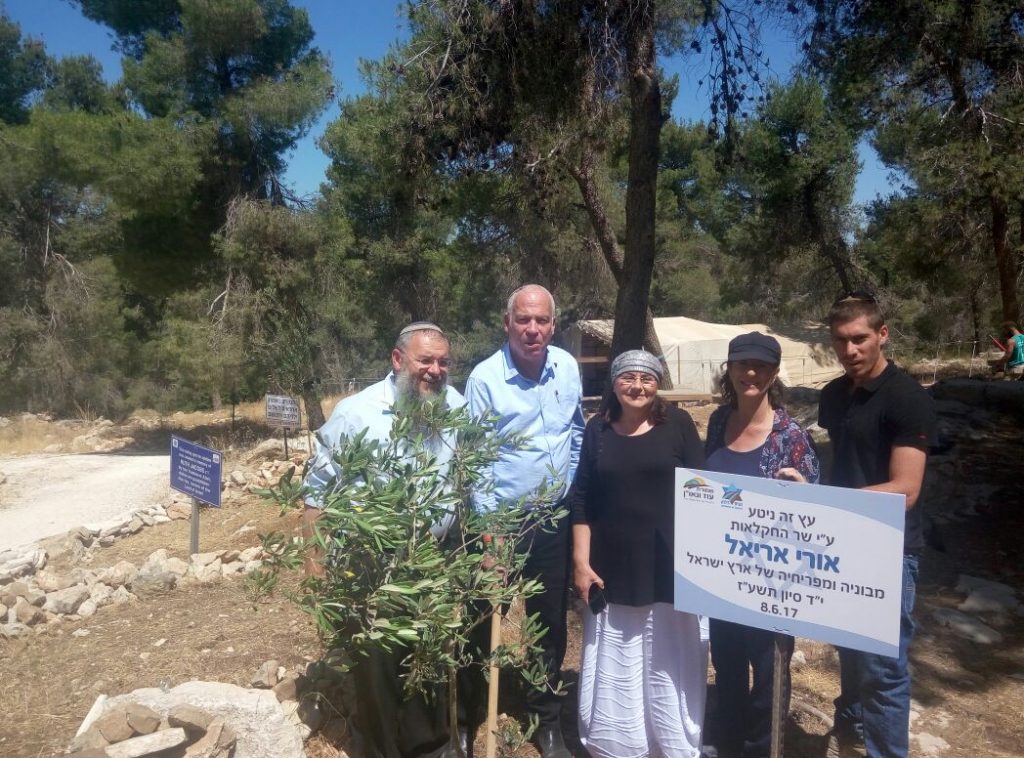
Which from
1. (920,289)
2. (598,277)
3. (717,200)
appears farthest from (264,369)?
(920,289)

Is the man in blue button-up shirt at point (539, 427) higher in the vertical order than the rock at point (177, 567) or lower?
higher

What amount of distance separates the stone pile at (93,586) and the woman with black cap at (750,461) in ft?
8.41

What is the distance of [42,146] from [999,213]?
15066 mm

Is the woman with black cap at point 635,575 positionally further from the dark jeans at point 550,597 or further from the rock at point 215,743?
the rock at point 215,743

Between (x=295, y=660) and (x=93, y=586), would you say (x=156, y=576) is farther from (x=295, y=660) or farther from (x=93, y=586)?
(x=295, y=660)

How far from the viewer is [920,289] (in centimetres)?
2428

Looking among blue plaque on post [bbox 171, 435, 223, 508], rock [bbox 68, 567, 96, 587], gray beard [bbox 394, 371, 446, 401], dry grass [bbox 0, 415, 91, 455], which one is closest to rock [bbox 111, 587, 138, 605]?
rock [bbox 68, 567, 96, 587]

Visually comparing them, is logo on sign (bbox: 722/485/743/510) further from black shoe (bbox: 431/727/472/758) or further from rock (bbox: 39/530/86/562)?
rock (bbox: 39/530/86/562)

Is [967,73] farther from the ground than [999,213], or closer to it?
farther from the ground

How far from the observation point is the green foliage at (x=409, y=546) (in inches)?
79.9

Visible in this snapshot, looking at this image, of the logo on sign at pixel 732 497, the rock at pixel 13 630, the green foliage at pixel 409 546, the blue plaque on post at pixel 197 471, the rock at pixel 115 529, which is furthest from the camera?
the rock at pixel 115 529

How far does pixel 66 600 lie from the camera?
451 centimetres

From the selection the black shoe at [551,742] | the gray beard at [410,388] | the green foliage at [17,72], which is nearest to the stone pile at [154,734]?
the black shoe at [551,742]

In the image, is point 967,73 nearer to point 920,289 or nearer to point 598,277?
point 598,277
